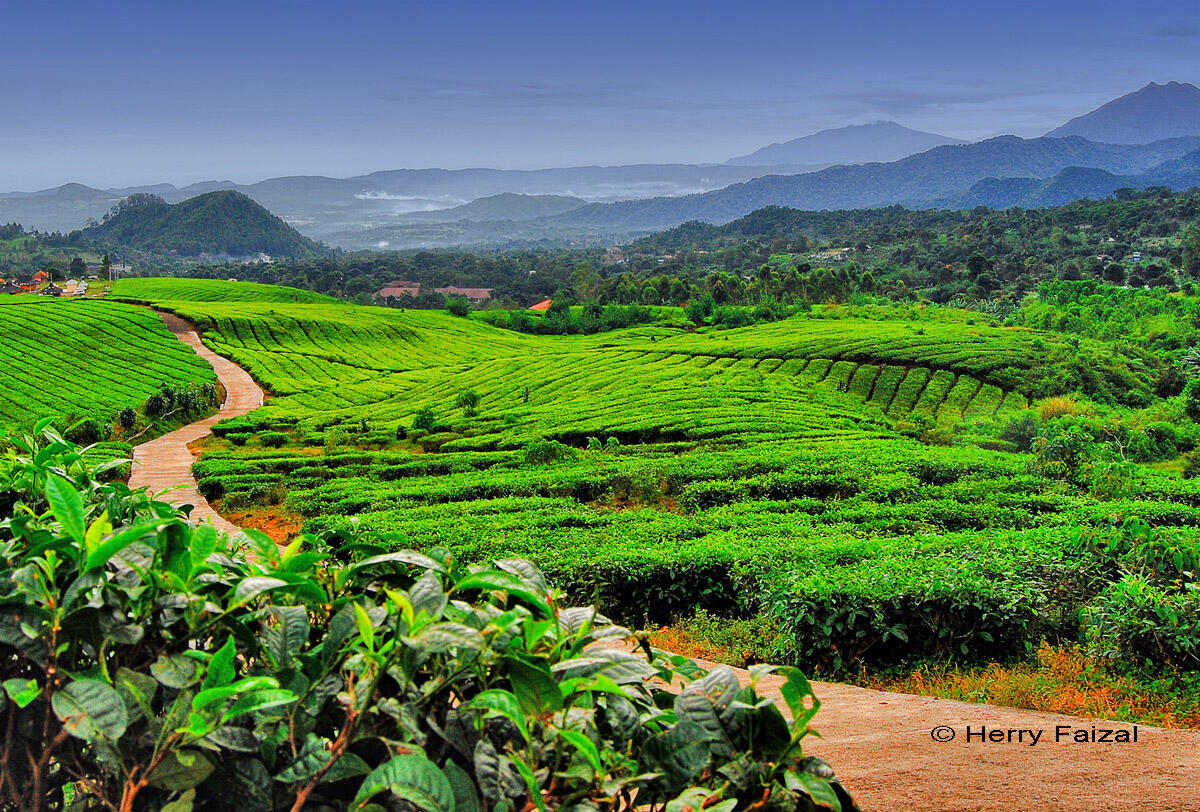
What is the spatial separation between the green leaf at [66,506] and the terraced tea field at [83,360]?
35.6m

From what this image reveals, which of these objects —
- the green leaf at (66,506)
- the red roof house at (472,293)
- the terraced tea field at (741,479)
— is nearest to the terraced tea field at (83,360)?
the terraced tea field at (741,479)

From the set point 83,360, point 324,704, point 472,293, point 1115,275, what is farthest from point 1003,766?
point 472,293

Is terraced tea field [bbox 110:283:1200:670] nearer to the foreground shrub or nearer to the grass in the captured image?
the grass

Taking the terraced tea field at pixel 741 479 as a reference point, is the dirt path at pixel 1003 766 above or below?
above

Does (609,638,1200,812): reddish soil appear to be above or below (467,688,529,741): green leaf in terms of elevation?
→ below

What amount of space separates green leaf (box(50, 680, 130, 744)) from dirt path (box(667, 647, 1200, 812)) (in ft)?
9.54

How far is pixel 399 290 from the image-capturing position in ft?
389

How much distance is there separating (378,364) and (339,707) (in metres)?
55.6

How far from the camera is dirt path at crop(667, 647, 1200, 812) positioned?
135 inches

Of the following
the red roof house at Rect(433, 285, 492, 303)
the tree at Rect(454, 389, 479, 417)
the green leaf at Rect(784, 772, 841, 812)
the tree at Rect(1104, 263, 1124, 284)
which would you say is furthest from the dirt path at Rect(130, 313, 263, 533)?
the tree at Rect(1104, 263, 1124, 284)

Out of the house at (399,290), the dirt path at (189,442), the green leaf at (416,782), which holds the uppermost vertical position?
the green leaf at (416,782)

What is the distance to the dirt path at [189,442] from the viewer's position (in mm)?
19016

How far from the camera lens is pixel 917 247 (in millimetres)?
112312

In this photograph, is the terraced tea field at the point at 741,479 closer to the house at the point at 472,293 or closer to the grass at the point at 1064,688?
the grass at the point at 1064,688
